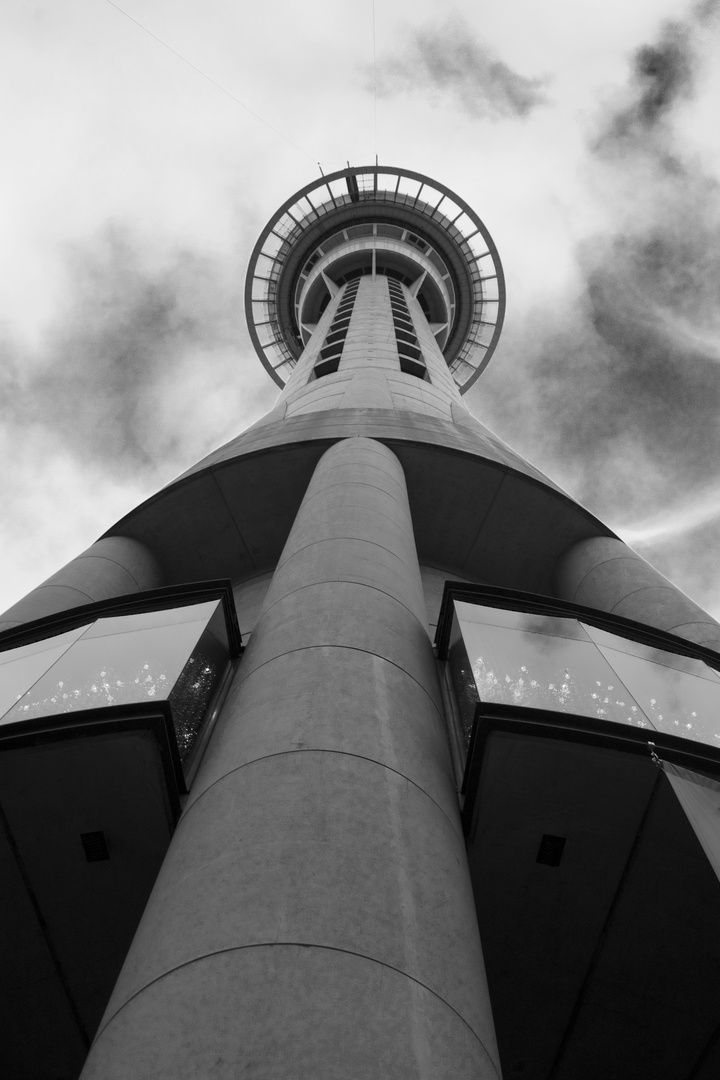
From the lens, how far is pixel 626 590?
13.8 m

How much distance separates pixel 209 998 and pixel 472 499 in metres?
12.9

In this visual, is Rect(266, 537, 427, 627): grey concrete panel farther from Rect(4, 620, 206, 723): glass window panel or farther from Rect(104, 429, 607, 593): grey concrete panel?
Rect(104, 429, 607, 593): grey concrete panel

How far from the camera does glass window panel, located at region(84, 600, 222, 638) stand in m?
8.66

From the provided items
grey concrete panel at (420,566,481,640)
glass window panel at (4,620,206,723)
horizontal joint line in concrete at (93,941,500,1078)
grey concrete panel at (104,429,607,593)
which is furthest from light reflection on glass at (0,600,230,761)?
grey concrete panel at (104,429,607,593)

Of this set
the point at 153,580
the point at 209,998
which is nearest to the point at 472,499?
the point at 153,580

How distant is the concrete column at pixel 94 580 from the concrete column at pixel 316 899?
694cm

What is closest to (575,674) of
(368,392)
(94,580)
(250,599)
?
(250,599)

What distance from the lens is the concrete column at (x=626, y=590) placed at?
12141mm

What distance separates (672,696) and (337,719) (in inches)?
158

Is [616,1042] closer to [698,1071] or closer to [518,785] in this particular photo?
[698,1071]

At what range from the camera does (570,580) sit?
15.4 meters

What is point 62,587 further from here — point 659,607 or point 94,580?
point 659,607

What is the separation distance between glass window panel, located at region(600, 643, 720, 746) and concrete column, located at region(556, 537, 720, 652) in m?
3.37

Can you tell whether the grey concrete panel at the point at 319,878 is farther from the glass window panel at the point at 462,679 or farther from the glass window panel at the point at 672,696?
the glass window panel at the point at 672,696
